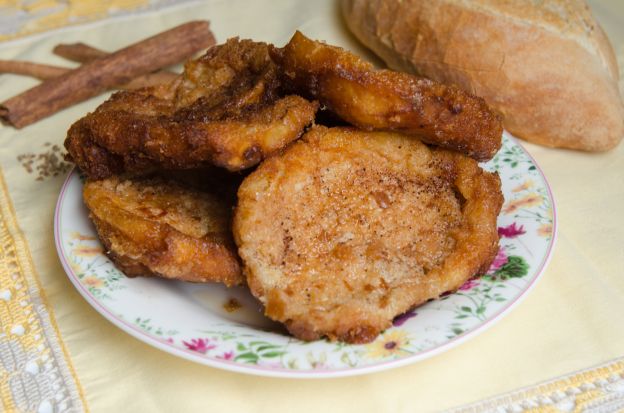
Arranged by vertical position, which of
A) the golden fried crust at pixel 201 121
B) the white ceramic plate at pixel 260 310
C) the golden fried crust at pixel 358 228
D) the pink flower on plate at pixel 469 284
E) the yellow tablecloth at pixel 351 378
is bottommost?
the yellow tablecloth at pixel 351 378

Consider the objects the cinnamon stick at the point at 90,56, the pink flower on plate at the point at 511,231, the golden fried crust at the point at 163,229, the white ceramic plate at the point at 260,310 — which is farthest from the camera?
the cinnamon stick at the point at 90,56

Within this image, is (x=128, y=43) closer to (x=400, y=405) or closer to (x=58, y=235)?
(x=58, y=235)

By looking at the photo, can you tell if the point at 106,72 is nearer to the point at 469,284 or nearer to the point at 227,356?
the point at 227,356

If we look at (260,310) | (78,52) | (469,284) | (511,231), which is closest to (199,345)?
(260,310)

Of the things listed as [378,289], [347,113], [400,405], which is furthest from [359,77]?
[400,405]

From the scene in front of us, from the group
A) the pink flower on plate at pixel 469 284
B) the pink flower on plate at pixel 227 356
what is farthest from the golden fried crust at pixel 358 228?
the pink flower on plate at pixel 227 356

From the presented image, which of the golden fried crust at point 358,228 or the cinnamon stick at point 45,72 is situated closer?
the golden fried crust at point 358,228

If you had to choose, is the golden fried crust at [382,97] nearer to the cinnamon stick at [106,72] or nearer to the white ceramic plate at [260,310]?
the white ceramic plate at [260,310]

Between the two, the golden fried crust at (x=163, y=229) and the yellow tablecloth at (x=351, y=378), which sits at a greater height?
the golden fried crust at (x=163, y=229)
